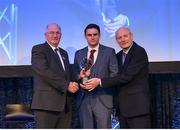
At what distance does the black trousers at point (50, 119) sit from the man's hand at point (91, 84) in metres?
0.36

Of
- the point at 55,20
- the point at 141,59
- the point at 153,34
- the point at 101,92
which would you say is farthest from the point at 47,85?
the point at 153,34

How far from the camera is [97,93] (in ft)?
11.7

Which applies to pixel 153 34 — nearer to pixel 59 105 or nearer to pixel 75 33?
pixel 75 33

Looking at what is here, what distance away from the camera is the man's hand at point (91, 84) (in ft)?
11.3

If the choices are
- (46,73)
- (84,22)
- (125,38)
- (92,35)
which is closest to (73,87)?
(46,73)

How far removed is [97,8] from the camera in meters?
4.40

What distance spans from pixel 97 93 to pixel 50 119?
48 cm

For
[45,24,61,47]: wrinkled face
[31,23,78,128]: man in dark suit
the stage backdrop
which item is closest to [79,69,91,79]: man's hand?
[31,23,78,128]: man in dark suit

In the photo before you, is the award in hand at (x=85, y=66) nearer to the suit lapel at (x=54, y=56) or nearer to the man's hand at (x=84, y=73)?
the man's hand at (x=84, y=73)

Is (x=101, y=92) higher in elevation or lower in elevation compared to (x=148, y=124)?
higher

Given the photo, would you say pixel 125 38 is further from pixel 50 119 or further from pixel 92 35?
pixel 50 119

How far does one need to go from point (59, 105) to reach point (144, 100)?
75 cm

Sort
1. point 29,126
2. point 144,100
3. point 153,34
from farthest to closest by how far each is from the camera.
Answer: point 29,126
point 153,34
point 144,100

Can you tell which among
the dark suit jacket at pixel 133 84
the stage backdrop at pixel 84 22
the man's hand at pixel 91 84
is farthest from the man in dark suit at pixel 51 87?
the stage backdrop at pixel 84 22
